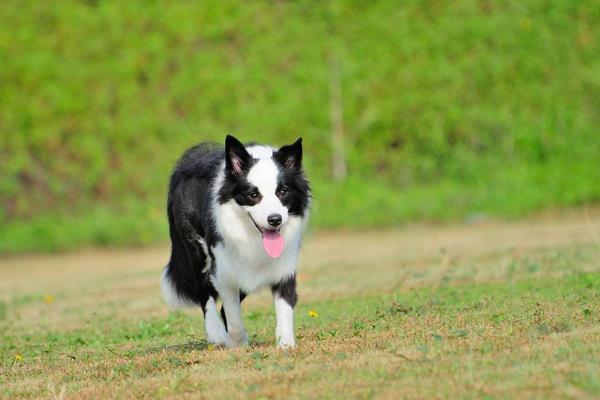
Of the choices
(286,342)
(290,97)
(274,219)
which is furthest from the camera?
(290,97)

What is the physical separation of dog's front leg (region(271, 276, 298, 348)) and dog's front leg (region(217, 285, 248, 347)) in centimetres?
39

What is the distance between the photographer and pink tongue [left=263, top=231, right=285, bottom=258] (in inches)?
342

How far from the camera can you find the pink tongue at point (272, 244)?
868 cm

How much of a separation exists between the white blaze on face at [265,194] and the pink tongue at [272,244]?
144 mm

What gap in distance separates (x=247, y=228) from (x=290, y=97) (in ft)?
58.8

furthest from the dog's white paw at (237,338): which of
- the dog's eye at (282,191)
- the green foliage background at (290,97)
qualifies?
the green foliage background at (290,97)

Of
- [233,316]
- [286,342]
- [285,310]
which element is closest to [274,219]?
[285,310]

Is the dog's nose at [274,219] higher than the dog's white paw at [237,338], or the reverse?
the dog's nose at [274,219]

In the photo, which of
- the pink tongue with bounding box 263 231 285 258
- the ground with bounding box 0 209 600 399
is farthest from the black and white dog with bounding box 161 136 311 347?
the ground with bounding box 0 209 600 399

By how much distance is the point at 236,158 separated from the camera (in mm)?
8703

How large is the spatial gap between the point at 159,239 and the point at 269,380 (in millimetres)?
17168

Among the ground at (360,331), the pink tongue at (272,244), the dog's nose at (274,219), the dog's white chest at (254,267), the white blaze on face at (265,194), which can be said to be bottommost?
the ground at (360,331)

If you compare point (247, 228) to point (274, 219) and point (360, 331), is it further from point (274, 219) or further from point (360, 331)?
point (360, 331)

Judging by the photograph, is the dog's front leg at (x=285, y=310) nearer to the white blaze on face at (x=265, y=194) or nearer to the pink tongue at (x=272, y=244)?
the pink tongue at (x=272, y=244)
